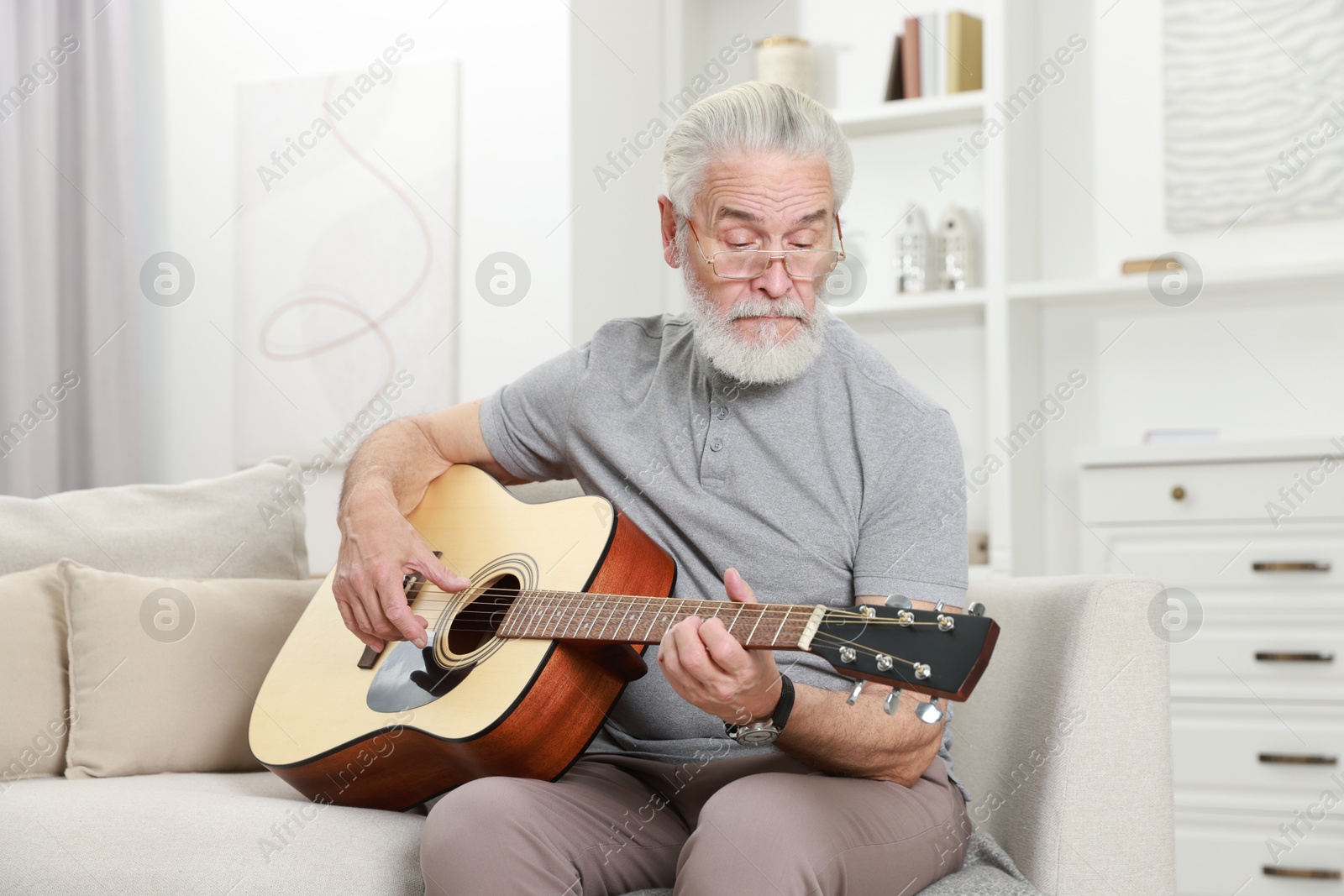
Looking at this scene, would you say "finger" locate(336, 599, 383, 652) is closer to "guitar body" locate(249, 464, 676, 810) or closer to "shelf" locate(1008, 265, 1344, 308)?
"guitar body" locate(249, 464, 676, 810)

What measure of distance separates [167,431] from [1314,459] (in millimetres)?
3185

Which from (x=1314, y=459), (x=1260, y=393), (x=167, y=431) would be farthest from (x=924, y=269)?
(x=167, y=431)

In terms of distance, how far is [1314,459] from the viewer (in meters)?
2.55

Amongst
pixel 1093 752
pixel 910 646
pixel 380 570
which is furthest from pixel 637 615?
pixel 1093 752

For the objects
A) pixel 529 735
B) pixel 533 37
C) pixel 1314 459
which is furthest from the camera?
pixel 533 37

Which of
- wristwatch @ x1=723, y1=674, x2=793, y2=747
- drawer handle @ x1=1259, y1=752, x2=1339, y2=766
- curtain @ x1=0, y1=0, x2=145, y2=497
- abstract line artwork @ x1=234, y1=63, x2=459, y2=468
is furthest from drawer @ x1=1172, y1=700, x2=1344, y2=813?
curtain @ x1=0, y1=0, x2=145, y2=497

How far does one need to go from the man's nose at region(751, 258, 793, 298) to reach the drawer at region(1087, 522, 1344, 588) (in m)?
1.43

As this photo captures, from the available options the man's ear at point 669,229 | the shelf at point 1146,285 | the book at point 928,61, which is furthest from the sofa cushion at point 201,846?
the book at point 928,61

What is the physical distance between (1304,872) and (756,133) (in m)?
2.02

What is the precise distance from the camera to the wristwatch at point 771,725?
1.13m

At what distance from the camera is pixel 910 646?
995 millimetres

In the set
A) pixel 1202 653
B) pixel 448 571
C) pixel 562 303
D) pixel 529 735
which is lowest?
pixel 1202 653

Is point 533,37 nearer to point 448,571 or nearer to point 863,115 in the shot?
point 863,115

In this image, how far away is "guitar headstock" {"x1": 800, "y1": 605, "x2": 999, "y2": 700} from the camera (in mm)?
955
